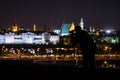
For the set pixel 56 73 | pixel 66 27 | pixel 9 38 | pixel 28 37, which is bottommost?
pixel 56 73

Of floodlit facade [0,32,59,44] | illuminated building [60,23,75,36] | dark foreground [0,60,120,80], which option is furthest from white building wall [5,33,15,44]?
dark foreground [0,60,120,80]

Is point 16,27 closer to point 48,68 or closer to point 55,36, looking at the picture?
point 55,36

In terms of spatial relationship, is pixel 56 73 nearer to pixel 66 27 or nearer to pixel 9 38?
pixel 9 38

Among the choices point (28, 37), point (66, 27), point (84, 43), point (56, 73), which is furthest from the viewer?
point (66, 27)

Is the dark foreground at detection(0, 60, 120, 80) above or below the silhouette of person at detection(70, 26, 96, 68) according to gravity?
below

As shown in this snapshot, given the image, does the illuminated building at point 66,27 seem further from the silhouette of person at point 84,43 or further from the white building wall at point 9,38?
the silhouette of person at point 84,43

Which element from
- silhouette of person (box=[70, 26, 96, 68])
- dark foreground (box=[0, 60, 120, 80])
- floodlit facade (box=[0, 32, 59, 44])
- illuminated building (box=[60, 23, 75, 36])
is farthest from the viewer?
illuminated building (box=[60, 23, 75, 36])

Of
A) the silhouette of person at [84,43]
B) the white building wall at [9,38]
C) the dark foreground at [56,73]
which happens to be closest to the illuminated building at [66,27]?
the white building wall at [9,38]

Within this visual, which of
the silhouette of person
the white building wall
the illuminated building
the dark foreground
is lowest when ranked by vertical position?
the dark foreground

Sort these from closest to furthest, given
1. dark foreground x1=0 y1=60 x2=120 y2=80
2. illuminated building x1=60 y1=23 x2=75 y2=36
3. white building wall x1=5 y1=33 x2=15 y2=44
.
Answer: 1. dark foreground x1=0 y1=60 x2=120 y2=80
2. white building wall x1=5 y1=33 x2=15 y2=44
3. illuminated building x1=60 y1=23 x2=75 y2=36

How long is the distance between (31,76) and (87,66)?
5.31 ft

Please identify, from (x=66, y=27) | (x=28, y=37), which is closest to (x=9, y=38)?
(x=28, y=37)

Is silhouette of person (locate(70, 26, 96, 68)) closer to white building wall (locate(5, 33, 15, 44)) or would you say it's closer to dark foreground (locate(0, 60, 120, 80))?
dark foreground (locate(0, 60, 120, 80))

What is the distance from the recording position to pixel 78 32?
8.38m
